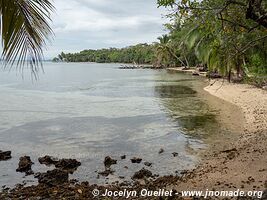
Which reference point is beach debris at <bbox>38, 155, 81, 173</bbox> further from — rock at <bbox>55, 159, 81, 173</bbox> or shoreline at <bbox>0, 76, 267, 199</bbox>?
shoreline at <bbox>0, 76, 267, 199</bbox>

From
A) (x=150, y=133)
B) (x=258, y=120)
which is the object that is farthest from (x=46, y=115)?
(x=258, y=120)

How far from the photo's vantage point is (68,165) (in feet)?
35.6

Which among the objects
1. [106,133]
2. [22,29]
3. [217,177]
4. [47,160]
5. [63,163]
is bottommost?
[106,133]

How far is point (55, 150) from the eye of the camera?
13336mm

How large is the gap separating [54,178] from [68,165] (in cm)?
157

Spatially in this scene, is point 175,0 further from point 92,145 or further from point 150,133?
point 150,133

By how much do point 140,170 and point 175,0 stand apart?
5.23m

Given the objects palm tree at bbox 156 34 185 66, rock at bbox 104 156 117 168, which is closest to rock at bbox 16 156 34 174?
rock at bbox 104 156 117 168

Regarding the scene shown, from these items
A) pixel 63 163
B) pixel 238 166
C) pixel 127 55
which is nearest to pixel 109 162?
pixel 63 163

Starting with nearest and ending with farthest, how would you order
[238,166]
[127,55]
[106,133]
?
1. [238,166]
2. [106,133]
3. [127,55]

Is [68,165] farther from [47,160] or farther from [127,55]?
[127,55]

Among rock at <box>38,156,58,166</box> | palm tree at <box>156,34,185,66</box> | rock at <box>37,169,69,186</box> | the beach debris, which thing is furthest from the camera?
palm tree at <box>156,34,185,66</box>

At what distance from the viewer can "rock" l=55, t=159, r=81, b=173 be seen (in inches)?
421

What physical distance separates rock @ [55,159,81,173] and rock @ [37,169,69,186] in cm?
106
